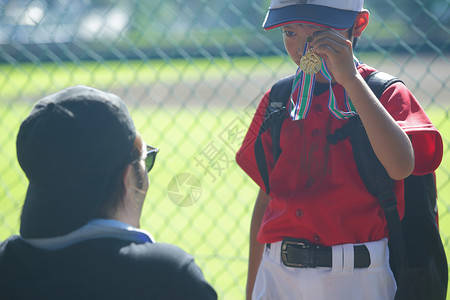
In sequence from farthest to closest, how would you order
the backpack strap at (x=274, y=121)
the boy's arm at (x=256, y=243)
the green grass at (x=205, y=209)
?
the green grass at (x=205, y=209)
the boy's arm at (x=256, y=243)
the backpack strap at (x=274, y=121)

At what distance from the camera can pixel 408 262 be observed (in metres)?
1.64

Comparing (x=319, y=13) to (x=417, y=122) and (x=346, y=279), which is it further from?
(x=346, y=279)

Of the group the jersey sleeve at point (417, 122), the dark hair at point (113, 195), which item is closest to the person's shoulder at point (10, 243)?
the dark hair at point (113, 195)

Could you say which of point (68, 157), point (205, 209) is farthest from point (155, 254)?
point (205, 209)

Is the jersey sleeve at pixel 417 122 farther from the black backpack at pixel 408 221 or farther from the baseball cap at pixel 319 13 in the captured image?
the baseball cap at pixel 319 13

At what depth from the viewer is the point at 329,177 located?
1639 mm

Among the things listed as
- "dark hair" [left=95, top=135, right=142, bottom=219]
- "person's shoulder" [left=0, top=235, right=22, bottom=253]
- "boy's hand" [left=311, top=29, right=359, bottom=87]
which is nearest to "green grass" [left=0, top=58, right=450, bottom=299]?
"boy's hand" [left=311, top=29, right=359, bottom=87]

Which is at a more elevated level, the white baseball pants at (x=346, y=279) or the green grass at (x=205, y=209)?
the white baseball pants at (x=346, y=279)

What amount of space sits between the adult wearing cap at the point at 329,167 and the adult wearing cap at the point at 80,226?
0.51 m

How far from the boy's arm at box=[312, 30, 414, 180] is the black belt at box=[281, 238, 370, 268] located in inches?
10.2

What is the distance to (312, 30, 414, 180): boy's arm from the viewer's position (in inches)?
57.7

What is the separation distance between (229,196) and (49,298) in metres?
3.41

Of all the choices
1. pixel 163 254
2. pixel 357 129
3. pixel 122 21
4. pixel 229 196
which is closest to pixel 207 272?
pixel 229 196

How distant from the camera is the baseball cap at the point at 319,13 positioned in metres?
1.61
